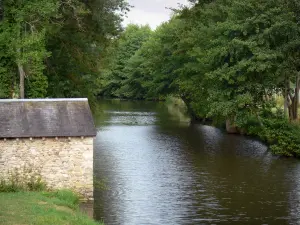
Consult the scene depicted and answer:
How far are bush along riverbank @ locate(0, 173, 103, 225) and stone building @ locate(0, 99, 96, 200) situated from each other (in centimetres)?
44

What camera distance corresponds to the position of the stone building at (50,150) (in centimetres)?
2270

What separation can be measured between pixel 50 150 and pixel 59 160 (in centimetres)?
52

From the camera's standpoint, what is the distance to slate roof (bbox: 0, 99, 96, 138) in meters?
22.8

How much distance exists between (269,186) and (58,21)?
14.8m

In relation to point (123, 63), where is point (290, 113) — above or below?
below

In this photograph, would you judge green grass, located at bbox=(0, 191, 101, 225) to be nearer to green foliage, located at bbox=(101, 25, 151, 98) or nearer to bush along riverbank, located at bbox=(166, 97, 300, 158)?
bush along riverbank, located at bbox=(166, 97, 300, 158)

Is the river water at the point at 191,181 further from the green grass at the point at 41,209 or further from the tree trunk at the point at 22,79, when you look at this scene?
the tree trunk at the point at 22,79

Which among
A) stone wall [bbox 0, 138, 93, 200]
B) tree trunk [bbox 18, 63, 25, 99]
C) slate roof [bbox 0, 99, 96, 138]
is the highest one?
tree trunk [bbox 18, 63, 25, 99]

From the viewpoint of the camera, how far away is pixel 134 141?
44.9 m

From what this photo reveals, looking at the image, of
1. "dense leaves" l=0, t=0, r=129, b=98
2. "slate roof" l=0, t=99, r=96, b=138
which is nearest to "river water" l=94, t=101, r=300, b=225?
"slate roof" l=0, t=99, r=96, b=138

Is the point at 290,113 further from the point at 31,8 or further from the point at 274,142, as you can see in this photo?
the point at 31,8

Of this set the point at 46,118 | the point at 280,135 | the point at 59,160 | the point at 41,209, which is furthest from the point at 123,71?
the point at 41,209

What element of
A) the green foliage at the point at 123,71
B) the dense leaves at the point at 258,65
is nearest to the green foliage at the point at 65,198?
the dense leaves at the point at 258,65

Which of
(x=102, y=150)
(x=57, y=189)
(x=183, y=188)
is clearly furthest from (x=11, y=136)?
(x=102, y=150)
